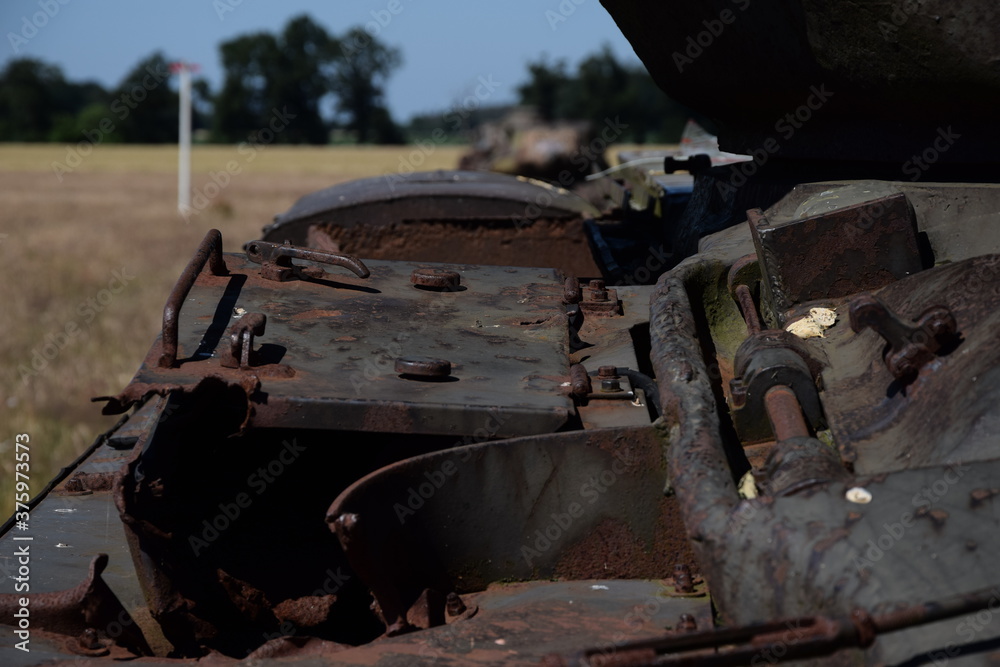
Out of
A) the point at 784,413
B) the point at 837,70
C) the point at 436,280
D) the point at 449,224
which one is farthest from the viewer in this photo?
the point at 449,224

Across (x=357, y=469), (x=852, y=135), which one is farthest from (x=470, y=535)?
(x=852, y=135)

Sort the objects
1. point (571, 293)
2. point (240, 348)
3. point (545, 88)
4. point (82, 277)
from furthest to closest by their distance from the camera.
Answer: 1. point (545, 88)
2. point (82, 277)
3. point (571, 293)
4. point (240, 348)

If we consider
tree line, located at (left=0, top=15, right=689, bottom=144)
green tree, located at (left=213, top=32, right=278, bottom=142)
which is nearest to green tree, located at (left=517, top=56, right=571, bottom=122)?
tree line, located at (left=0, top=15, right=689, bottom=144)

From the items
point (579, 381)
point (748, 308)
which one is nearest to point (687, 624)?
point (579, 381)

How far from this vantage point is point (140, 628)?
278cm

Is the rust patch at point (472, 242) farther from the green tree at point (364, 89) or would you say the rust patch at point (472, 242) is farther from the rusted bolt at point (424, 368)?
the green tree at point (364, 89)

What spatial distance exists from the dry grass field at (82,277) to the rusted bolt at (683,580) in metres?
4.80

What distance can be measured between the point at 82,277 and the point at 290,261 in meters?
12.4

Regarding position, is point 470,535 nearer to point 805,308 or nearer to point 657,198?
point 805,308

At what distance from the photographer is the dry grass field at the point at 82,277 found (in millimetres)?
7980

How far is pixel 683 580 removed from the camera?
2248 millimetres

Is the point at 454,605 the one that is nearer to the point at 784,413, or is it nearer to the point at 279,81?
the point at 784,413

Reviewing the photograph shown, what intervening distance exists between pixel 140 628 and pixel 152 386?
0.85m

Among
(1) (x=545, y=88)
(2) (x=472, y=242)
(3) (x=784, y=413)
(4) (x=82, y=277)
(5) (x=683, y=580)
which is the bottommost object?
(5) (x=683, y=580)
